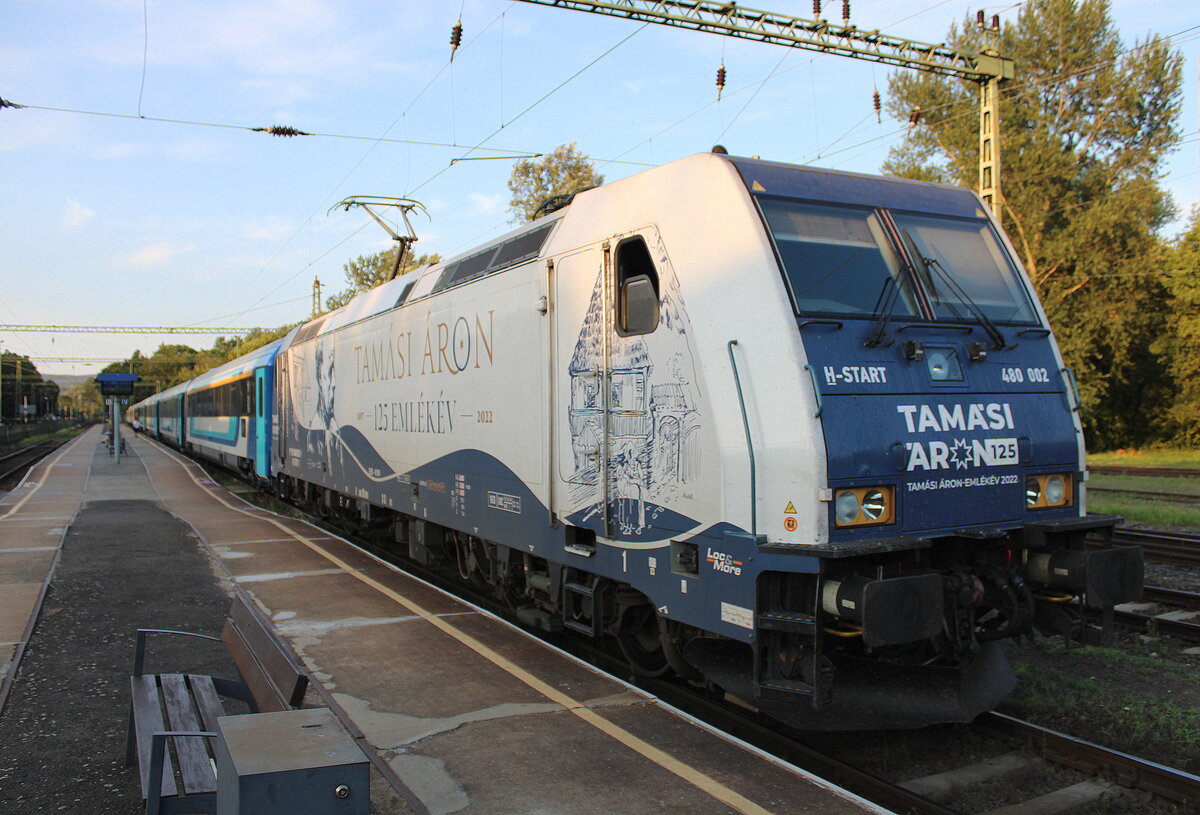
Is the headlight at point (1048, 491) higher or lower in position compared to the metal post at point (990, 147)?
lower

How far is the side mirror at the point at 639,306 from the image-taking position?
5.41 metres

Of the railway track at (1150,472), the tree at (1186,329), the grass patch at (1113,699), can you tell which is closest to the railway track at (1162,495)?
the railway track at (1150,472)

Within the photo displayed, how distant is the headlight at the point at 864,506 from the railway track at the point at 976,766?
1346 millimetres

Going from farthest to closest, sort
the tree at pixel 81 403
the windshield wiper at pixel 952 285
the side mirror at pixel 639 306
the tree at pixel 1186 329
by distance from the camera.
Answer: the tree at pixel 81 403 < the tree at pixel 1186 329 < the side mirror at pixel 639 306 < the windshield wiper at pixel 952 285

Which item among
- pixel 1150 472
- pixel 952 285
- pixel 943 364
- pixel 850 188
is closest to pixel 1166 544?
pixel 952 285

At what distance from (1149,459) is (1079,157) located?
37.4 ft

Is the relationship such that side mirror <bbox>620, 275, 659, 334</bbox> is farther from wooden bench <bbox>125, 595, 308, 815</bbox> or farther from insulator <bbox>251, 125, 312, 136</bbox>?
insulator <bbox>251, 125, 312, 136</bbox>

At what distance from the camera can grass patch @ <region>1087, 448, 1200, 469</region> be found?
1081 inches

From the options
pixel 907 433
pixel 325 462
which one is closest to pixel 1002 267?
pixel 907 433

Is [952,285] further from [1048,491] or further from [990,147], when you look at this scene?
[990,147]

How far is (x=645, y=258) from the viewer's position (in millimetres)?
5613

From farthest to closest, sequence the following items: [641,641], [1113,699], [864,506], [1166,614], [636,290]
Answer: [1166,614] < [641,641] < [1113,699] < [636,290] < [864,506]

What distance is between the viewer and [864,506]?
4.49m

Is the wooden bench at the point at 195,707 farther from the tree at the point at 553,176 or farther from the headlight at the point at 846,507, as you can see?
the tree at the point at 553,176
